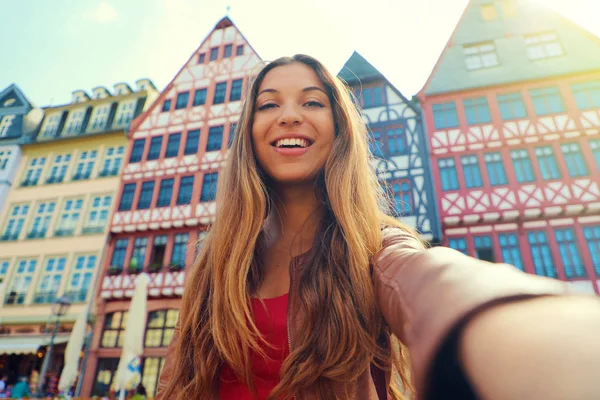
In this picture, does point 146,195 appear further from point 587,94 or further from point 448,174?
point 587,94

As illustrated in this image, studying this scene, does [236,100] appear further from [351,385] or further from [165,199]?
[351,385]

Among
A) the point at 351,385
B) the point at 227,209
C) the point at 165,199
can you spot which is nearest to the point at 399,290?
the point at 351,385

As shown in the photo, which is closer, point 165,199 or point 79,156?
point 165,199

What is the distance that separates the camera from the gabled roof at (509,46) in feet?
47.9

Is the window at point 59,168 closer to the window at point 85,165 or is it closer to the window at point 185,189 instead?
the window at point 85,165

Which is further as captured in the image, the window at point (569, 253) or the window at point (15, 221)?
the window at point (15, 221)

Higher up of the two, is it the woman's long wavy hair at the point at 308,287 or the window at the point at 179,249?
the window at the point at 179,249

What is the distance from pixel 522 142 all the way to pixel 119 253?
18.6 meters

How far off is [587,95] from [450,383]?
59.0 ft

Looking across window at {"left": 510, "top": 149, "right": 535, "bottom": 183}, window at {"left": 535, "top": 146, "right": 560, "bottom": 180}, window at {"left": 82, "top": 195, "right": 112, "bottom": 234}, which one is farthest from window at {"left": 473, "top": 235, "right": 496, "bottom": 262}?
window at {"left": 82, "top": 195, "right": 112, "bottom": 234}

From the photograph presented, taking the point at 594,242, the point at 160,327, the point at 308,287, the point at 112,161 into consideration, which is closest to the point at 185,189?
the point at 112,161

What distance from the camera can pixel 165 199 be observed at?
16.9m

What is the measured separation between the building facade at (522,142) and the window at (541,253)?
0.12 feet

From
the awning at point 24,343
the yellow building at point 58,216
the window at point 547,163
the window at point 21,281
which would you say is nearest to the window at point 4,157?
the yellow building at point 58,216
